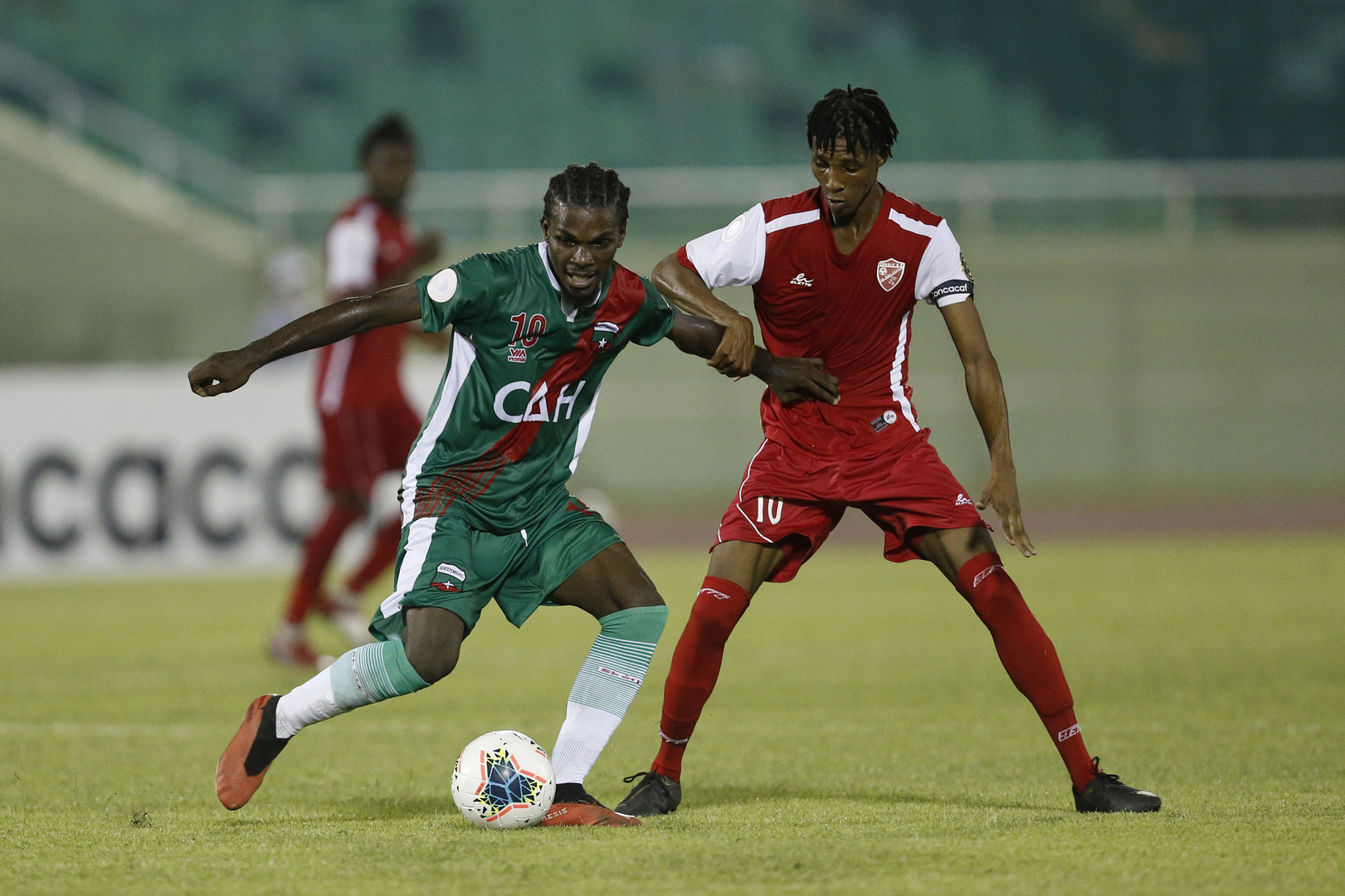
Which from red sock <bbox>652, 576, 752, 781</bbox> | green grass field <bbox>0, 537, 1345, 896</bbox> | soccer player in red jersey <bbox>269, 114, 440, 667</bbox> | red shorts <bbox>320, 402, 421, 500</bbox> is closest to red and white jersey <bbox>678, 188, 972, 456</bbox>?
red sock <bbox>652, 576, 752, 781</bbox>

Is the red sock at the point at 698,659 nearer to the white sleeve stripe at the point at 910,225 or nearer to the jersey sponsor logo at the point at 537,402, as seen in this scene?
the jersey sponsor logo at the point at 537,402

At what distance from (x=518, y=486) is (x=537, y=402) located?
0.85ft

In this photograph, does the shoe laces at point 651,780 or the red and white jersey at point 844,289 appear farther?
the red and white jersey at point 844,289

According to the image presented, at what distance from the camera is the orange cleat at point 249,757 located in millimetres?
4672

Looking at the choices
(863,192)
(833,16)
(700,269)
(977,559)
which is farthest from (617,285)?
(833,16)

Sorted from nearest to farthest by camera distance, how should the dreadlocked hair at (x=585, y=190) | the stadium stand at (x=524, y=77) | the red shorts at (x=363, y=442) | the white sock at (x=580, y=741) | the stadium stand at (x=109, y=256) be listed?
1. the dreadlocked hair at (x=585, y=190)
2. the white sock at (x=580, y=741)
3. the red shorts at (x=363, y=442)
4. the stadium stand at (x=109, y=256)
5. the stadium stand at (x=524, y=77)

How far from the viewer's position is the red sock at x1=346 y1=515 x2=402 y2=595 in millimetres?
9305

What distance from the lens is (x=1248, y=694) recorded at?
23.8ft

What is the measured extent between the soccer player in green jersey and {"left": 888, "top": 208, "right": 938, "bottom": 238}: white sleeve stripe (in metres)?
0.63

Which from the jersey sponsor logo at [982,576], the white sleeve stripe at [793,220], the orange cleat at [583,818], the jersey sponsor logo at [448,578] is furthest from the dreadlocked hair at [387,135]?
the orange cleat at [583,818]

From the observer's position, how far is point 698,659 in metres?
5.13

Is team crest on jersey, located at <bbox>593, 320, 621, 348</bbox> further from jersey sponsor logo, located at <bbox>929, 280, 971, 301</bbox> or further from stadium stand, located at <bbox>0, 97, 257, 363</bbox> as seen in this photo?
stadium stand, located at <bbox>0, 97, 257, 363</bbox>

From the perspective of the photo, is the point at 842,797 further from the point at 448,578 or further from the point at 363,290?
the point at 363,290

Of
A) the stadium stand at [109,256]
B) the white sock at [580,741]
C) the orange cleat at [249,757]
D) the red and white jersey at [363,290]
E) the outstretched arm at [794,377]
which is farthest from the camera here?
the stadium stand at [109,256]
